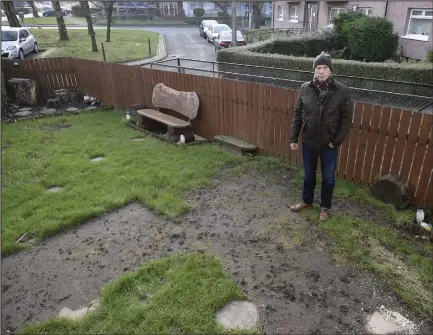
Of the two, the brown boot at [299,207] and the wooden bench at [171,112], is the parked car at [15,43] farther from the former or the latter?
the brown boot at [299,207]

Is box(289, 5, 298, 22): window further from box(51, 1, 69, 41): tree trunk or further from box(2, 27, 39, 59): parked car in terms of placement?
box(2, 27, 39, 59): parked car

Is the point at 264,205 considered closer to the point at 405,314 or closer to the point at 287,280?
the point at 287,280

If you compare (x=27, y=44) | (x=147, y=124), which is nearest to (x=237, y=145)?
(x=147, y=124)

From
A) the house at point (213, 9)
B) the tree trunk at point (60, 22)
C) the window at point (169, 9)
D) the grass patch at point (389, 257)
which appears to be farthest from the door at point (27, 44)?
the window at point (169, 9)

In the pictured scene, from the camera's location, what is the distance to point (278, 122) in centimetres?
593

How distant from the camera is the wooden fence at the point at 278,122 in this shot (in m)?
4.36

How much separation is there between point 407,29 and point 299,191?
15.4 metres

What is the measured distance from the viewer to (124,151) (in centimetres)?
677

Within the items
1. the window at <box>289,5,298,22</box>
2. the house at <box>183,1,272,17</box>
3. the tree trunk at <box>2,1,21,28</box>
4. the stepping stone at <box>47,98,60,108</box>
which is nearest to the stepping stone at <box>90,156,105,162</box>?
the stepping stone at <box>47,98,60,108</box>

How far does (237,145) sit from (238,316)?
387 cm

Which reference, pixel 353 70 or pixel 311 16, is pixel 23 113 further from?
pixel 311 16

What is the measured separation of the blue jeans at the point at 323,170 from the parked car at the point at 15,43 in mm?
16275

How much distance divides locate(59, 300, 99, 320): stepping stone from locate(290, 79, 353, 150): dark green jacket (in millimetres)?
2872

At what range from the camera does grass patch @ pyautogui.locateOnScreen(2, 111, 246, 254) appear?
15.0 ft
